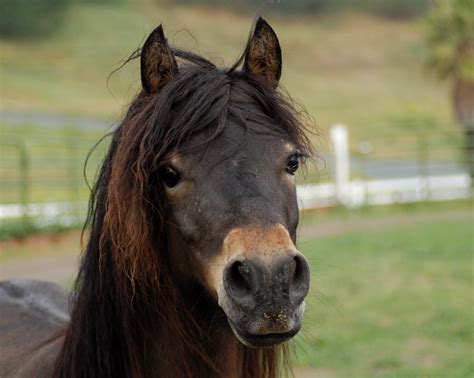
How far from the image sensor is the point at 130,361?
114 inches

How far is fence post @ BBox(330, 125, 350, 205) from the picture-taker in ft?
56.9

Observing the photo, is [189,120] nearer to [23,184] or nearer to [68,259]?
[68,259]

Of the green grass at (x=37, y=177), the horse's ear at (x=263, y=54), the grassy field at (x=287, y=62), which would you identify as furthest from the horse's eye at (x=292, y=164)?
the grassy field at (x=287, y=62)

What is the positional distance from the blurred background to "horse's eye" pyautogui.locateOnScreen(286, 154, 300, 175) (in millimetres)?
356

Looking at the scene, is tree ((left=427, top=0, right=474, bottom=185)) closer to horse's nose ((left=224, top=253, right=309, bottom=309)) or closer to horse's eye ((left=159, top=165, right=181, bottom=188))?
horse's eye ((left=159, top=165, right=181, bottom=188))

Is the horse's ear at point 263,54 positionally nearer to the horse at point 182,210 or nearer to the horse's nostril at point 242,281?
the horse at point 182,210

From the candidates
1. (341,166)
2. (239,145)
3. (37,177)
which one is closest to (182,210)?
(239,145)

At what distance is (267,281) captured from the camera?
93.4 inches

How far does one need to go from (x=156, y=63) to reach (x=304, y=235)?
1079 centimetres

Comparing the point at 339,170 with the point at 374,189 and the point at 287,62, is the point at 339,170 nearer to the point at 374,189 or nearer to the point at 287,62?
the point at 374,189

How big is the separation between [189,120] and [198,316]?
65 cm

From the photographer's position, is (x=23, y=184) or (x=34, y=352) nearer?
(x=34, y=352)

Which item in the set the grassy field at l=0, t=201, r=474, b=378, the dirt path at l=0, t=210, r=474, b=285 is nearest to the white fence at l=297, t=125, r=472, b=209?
the dirt path at l=0, t=210, r=474, b=285

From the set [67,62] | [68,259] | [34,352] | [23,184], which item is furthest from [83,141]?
[67,62]
